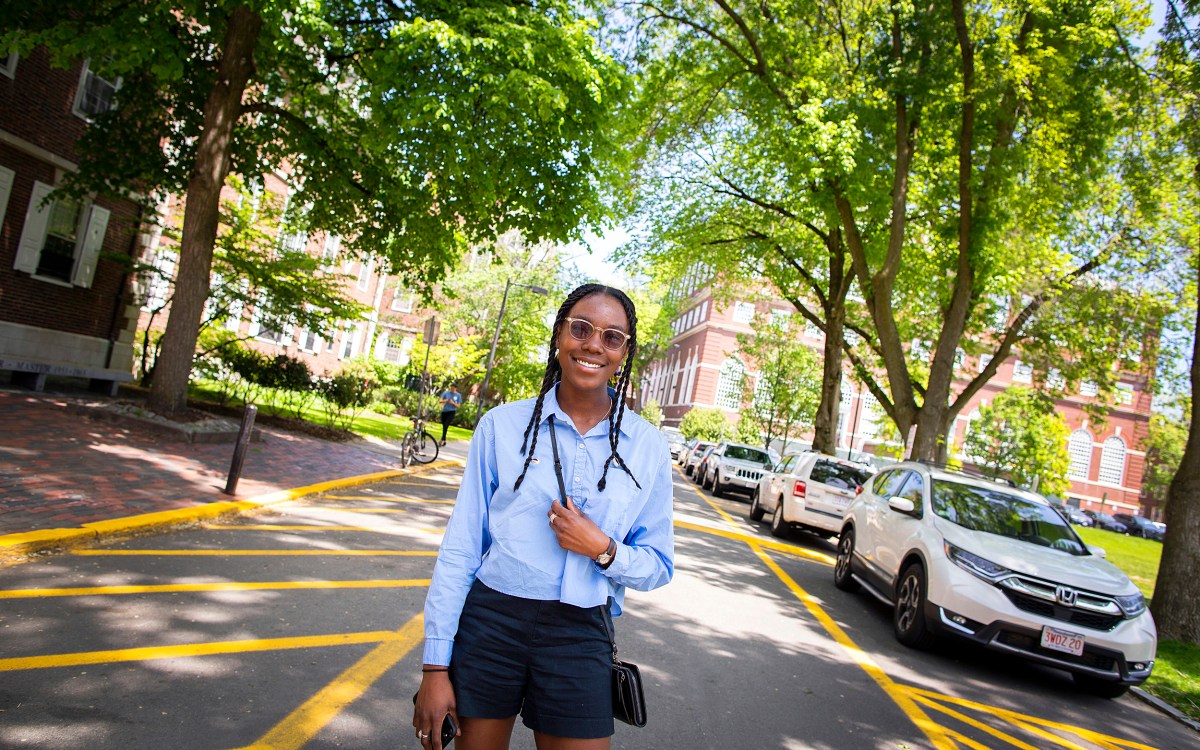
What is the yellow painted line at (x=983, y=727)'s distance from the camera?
508cm

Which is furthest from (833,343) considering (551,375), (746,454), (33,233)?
(551,375)

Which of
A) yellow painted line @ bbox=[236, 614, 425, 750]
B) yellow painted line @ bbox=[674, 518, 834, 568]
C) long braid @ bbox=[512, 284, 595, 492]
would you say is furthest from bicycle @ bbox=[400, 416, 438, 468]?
long braid @ bbox=[512, 284, 595, 492]

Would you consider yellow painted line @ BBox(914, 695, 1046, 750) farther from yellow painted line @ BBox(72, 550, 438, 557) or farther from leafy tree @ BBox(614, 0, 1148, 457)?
leafy tree @ BBox(614, 0, 1148, 457)

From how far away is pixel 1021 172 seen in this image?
15.4 m

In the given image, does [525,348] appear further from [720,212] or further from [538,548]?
[538,548]

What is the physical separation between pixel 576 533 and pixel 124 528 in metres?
6.08

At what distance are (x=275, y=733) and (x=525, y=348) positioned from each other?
A: 30786 mm

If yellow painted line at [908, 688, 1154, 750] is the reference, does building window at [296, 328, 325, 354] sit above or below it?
above

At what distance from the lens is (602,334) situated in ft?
7.59

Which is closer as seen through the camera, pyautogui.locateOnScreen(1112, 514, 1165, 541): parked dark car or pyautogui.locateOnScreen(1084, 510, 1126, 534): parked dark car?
pyautogui.locateOnScreen(1084, 510, 1126, 534): parked dark car

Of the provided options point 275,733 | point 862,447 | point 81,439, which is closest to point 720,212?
point 81,439

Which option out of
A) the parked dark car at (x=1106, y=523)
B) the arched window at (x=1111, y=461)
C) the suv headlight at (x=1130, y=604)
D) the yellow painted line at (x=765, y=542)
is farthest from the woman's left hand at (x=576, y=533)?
the arched window at (x=1111, y=461)

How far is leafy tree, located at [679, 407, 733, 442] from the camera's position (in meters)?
54.4

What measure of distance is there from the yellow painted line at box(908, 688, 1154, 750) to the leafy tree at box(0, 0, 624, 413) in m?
8.17
